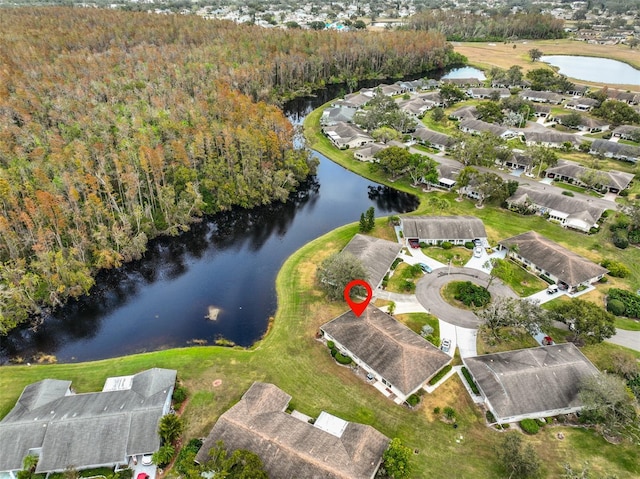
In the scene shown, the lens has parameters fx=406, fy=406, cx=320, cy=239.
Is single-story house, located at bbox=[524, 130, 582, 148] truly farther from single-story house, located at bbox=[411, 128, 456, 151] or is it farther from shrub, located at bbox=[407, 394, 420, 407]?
shrub, located at bbox=[407, 394, 420, 407]

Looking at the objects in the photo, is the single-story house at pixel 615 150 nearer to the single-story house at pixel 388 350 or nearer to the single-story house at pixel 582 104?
the single-story house at pixel 582 104

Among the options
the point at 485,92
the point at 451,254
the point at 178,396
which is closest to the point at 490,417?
the point at 451,254

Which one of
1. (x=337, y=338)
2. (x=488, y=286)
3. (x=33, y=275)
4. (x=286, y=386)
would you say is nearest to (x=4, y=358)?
(x=33, y=275)

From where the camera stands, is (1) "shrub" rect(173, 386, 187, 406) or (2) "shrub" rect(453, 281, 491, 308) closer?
(1) "shrub" rect(173, 386, 187, 406)

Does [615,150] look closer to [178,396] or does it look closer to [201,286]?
[201,286]

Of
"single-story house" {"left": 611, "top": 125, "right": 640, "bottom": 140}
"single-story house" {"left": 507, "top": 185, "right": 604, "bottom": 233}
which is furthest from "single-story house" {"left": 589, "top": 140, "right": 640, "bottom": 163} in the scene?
"single-story house" {"left": 507, "top": 185, "right": 604, "bottom": 233}

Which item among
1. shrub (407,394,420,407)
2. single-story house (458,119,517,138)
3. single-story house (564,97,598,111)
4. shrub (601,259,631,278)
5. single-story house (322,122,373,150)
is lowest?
shrub (407,394,420,407)

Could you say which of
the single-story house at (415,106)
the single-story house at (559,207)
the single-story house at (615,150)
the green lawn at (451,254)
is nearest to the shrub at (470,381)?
the green lawn at (451,254)
